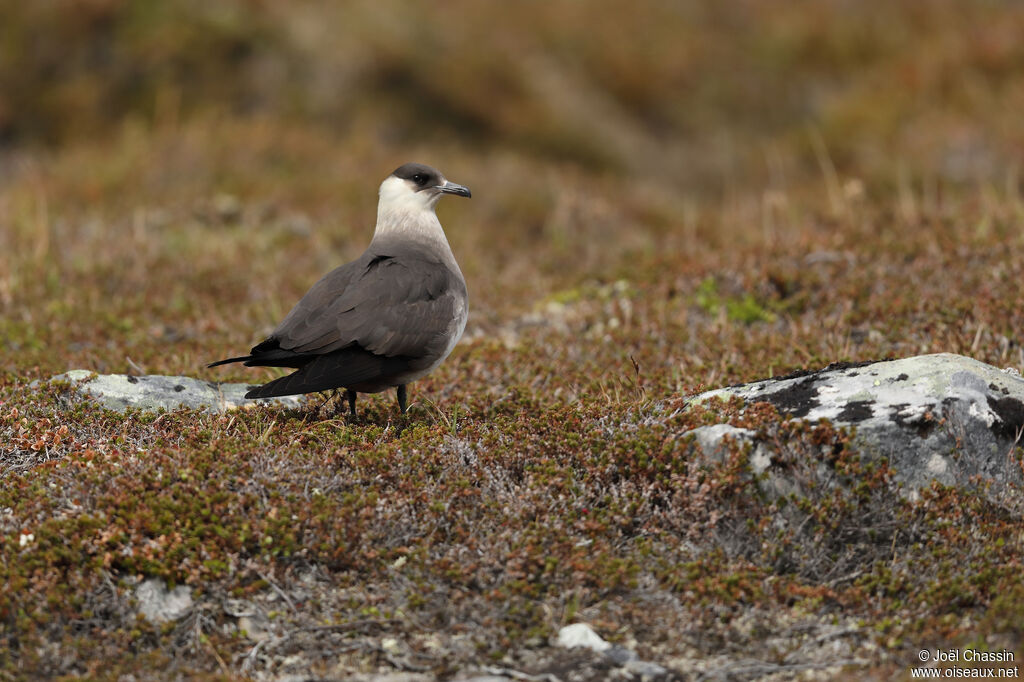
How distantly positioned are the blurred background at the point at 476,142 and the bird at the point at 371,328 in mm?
2126

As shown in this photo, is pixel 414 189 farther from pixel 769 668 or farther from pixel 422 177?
pixel 769 668

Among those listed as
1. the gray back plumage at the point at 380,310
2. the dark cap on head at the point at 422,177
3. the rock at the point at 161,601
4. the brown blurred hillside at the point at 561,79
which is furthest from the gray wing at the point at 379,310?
the brown blurred hillside at the point at 561,79

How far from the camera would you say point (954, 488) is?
4473mm

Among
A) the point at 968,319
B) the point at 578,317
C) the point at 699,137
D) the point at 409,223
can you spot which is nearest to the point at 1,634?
the point at 409,223

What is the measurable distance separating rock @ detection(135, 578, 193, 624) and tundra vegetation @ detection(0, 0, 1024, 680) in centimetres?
5

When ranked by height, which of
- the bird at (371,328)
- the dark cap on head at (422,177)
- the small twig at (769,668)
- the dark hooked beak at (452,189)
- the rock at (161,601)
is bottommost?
the small twig at (769,668)

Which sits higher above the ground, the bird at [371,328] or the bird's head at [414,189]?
the bird's head at [414,189]

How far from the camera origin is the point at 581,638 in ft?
13.1

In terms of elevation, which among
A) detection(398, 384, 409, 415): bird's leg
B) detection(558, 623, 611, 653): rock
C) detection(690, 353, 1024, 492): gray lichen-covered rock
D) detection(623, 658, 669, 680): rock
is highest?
detection(690, 353, 1024, 492): gray lichen-covered rock

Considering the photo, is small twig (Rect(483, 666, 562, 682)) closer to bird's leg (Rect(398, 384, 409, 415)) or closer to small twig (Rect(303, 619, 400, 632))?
small twig (Rect(303, 619, 400, 632))

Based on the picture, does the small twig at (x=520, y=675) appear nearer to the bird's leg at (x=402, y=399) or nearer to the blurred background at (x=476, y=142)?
the bird's leg at (x=402, y=399)

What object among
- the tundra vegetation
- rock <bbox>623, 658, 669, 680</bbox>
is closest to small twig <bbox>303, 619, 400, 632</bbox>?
the tundra vegetation

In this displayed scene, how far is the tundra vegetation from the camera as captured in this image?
13.6ft

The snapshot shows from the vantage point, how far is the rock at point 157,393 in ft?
18.1
